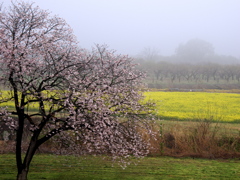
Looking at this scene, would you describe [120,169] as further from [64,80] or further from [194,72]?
[194,72]

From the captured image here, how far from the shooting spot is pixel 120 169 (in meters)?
13.1

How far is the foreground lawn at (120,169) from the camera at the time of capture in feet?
38.7

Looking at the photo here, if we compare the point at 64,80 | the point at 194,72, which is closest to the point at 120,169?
the point at 64,80

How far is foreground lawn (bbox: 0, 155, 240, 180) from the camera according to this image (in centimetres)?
1181

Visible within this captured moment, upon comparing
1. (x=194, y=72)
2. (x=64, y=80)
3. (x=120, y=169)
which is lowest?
(x=120, y=169)

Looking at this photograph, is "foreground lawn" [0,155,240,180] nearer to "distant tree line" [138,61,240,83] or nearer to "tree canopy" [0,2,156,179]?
"tree canopy" [0,2,156,179]

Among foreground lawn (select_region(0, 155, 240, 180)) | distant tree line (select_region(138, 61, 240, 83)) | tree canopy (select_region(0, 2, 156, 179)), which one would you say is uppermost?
distant tree line (select_region(138, 61, 240, 83))

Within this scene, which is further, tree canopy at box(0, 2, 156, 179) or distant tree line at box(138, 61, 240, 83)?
distant tree line at box(138, 61, 240, 83)

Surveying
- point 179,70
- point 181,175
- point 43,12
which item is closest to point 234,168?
point 181,175

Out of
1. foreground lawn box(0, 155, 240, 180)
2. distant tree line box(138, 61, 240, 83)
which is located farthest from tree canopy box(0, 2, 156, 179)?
distant tree line box(138, 61, 240, 83)

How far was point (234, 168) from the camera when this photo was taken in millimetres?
13852

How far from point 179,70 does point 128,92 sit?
308 feet

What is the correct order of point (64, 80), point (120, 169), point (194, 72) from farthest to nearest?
point (194, 72), point (120, 169), point (64, 80)

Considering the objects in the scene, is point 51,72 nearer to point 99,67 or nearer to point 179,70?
point 99,67
